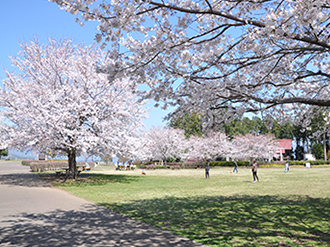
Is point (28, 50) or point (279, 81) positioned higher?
point (28, 50)

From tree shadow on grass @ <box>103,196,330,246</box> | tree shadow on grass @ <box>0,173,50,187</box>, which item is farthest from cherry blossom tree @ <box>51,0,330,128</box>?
tree shadow on grass @ <box>0,173,50,187</box>

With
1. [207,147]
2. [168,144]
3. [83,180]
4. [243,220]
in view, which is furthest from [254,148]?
[243,220]

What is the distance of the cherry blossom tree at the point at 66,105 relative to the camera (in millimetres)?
18672

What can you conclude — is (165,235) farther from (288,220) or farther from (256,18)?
(256,18)

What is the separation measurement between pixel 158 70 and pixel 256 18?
94.9 inches

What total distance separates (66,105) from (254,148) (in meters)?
47.8

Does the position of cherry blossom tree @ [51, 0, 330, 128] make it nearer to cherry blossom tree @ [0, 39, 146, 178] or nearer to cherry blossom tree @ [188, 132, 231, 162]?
cherry blossom tree @ [0, 39, 146, 178]

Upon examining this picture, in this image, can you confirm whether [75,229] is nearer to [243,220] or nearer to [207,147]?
[243,220]

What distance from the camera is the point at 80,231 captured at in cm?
673

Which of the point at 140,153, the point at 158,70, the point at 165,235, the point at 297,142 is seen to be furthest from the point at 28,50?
the point at 297,142

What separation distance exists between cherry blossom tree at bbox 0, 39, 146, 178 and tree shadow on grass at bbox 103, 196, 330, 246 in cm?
→ 964

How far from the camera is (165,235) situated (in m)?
6.34

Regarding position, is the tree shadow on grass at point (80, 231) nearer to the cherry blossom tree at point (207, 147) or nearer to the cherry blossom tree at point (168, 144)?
the cherry blossom tree at point (168, 144)

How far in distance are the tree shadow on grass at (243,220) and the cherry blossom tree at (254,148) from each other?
49506 mm
